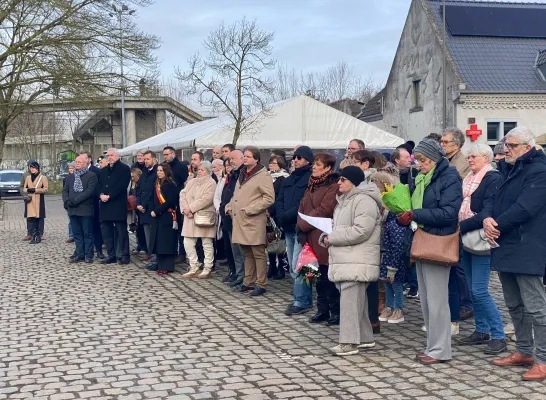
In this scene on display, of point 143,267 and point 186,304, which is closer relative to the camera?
point 186,304

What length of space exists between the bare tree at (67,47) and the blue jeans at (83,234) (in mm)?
11225

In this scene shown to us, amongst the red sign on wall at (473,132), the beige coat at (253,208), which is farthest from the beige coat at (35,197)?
the red sign on wall at (473,132)

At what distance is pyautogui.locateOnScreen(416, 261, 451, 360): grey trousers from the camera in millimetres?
6031

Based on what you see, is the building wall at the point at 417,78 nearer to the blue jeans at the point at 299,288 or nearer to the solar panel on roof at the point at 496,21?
the solar panel on roof at the point at 496,21

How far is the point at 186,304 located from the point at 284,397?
3.78 metres

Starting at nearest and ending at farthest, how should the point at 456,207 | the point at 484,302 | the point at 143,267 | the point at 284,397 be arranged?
the point at 284,397 < the point at 456,207 < the point at 484,302 < the point at 143,267

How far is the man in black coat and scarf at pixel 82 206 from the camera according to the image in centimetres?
1242

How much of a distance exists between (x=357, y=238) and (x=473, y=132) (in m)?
25.7

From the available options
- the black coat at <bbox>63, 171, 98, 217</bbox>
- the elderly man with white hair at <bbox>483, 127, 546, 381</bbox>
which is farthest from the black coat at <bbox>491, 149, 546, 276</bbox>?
the black coat at <bbox>63, 171, 98, 217</bbox>

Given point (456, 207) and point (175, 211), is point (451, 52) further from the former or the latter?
point (456, 207)

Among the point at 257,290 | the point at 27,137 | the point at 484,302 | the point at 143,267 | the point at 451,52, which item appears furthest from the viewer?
the point at 27,137

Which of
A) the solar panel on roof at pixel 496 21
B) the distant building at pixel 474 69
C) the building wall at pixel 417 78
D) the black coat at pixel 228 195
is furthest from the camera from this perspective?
the solar panel on roof at pixel 496 21

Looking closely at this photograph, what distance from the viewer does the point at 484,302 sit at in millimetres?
6398

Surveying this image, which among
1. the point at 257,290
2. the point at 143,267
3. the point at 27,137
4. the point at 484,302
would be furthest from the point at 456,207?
the point at 27,137
